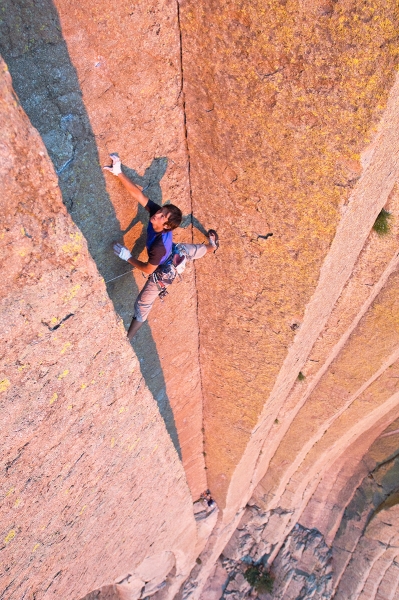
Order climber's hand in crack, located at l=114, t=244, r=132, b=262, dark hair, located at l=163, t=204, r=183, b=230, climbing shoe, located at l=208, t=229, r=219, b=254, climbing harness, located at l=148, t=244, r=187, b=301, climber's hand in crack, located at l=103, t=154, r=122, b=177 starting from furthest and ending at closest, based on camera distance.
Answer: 1. climbing shoe, located at l=208, t=229, r=219, b=254
2. climbing harness, located at l=148, t=244, r=187, b=301
3. climber's hand in crack, located at l=114, t=244, r=132, b=262
4. dark hair, located at l=163, t=204, r=183, b=230
5. climber's hand in crack, located at l=103, t=154, r=122, b=177

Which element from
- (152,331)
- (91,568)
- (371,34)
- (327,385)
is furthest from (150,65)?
(327,385)

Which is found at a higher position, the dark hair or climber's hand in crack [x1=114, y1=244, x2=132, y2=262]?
the dark hair

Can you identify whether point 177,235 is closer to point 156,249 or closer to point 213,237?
point 213,237

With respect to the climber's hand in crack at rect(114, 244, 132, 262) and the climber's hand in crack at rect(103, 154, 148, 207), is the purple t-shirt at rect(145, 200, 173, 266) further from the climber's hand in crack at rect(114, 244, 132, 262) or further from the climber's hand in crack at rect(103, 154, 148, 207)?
the climber's hand in crack at rect(114, 244, 132, 262)

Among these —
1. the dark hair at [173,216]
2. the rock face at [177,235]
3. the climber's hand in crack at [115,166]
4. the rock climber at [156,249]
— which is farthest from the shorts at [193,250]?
the climber's hand in crack at [115,166]

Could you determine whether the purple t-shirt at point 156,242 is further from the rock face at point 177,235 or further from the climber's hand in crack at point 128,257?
the rock face at point 177,235

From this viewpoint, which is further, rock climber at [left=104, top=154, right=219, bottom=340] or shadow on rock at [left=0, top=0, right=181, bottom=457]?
rock climber at [left=104, top=154, right=219, bottom=340]

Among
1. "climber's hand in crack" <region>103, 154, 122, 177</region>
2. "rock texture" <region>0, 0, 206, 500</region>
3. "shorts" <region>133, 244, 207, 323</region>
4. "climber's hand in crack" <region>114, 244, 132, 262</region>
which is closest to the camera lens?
"rock texture" <region>0, 0, 206, 500</region>

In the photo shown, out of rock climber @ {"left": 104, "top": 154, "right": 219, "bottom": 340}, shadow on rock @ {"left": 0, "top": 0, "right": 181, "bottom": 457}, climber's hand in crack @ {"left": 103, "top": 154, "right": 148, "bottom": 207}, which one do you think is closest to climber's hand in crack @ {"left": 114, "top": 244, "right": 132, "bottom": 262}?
rock climber @ {"left": 104, "top": 154, "right": 219, "bottom": 340}
